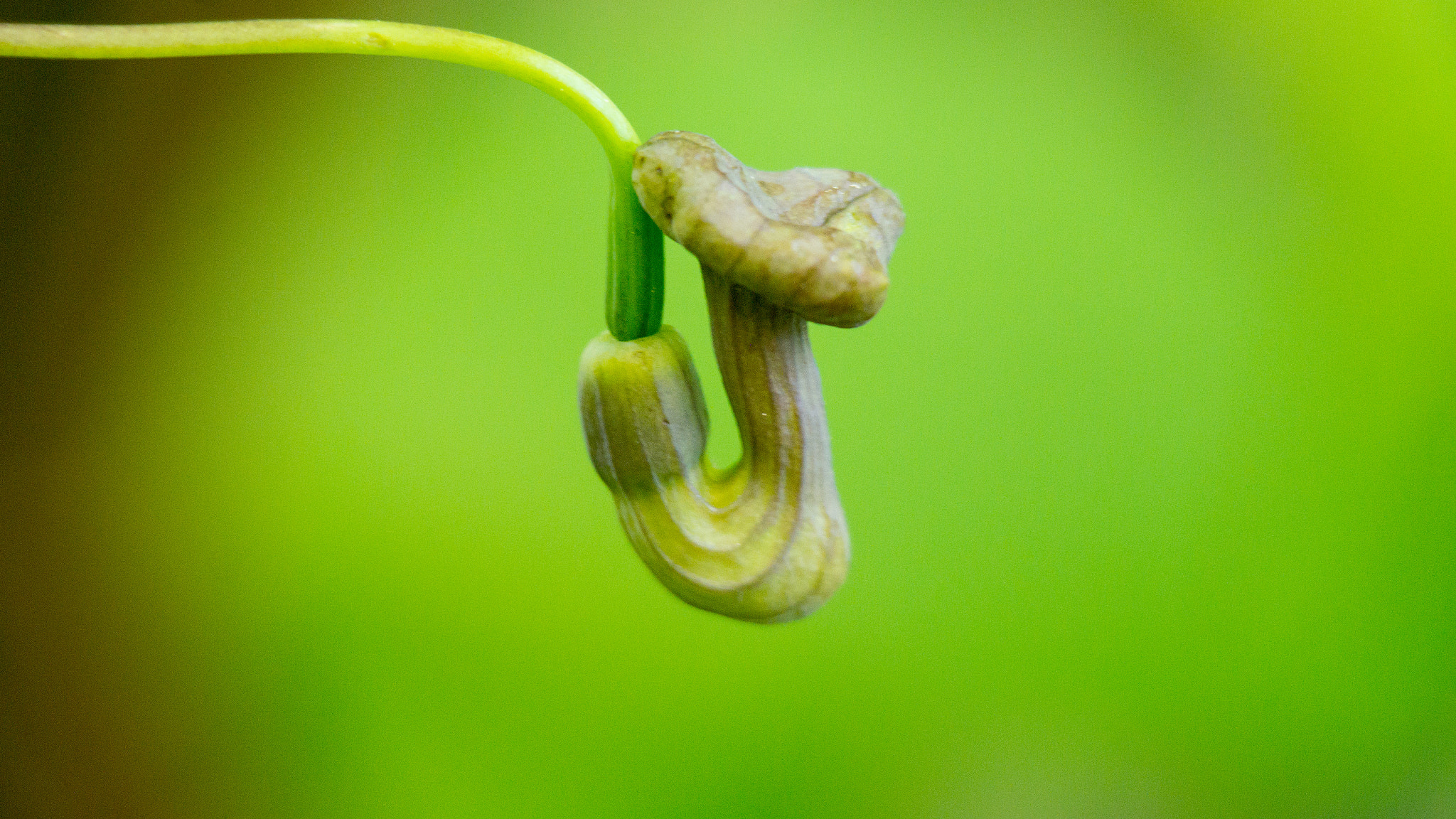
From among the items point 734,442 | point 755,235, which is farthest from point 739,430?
point 734,442

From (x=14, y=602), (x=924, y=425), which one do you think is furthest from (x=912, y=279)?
(x=14, y=602)

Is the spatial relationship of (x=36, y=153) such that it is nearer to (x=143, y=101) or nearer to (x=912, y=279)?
(x=143, y=101)

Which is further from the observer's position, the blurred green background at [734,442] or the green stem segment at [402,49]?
the blurred green background at [734,442]

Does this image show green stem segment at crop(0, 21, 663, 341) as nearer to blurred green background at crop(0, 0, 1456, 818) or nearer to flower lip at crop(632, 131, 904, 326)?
flower lip at crop(632, 131, 904, 326)

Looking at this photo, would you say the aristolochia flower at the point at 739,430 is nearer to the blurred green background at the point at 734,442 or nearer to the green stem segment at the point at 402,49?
the green stem segment at the point at 402,49

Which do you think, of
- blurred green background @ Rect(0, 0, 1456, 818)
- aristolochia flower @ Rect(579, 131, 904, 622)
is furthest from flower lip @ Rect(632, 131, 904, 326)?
blurred green background @ Rect(0, 0, 1456, 818)

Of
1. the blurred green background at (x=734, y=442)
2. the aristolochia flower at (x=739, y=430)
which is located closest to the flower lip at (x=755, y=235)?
the aristolochia flower at (x=739, y=430)
